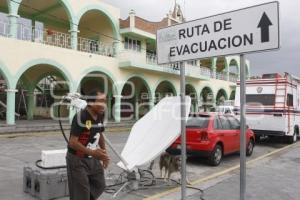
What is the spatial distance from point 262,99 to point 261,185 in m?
8.74

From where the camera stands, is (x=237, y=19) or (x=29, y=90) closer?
(x=237, y=19)

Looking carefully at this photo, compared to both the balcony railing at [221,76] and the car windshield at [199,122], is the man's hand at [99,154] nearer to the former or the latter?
the car windshield at [199,122]

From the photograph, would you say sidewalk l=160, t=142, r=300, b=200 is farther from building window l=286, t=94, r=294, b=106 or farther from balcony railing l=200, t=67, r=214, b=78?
balcony railing l=200, t=67, r=214, b=78

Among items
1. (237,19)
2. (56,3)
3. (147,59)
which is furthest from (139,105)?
(237,19)

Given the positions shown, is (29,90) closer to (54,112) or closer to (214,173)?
(54,112)

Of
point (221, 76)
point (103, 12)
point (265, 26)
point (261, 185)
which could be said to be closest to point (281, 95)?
point (261, 185)

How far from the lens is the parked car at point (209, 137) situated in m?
10.1

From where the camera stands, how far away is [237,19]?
4055 mm

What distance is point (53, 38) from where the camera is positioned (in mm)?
21547

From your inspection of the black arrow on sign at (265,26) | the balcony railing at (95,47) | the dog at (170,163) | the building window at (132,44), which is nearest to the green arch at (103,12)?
the balcony railing at (95,47)

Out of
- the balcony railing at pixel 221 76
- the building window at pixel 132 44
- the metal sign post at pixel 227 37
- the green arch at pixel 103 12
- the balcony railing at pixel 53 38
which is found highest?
the green arch at pixel 103 12

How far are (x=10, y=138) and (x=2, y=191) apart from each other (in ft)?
31.2

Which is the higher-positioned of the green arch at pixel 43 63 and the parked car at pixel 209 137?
the green arch at pixel 43 63

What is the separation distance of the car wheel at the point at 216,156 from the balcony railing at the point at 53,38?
41.7 feet
